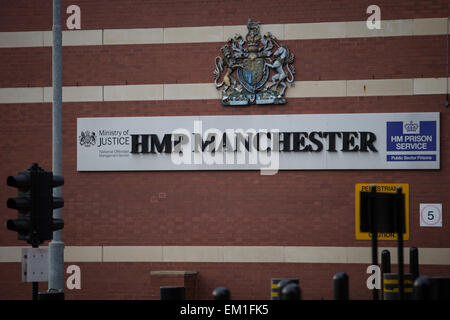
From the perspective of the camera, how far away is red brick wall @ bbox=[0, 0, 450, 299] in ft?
53.2

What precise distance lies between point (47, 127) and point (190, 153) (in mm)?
3634

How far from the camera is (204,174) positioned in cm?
1673

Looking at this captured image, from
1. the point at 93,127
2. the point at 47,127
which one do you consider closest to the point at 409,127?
the point at 93,127

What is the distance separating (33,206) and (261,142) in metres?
6.85

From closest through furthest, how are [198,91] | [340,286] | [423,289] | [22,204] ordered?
[423,289] → [340,286] → [22,204] → [198,91]

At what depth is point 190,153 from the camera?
16.8m

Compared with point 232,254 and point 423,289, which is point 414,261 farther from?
point 423,289

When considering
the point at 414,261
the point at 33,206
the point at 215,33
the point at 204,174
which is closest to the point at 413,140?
the point at 414,261

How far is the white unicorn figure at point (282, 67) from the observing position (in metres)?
16.5

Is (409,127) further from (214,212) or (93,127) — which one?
(93,127)

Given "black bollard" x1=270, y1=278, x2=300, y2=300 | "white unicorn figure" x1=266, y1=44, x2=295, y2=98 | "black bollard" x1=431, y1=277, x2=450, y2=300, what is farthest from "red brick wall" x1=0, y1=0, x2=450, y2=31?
"black bollard" x1=431, y1=277, x2=450, y2=300
